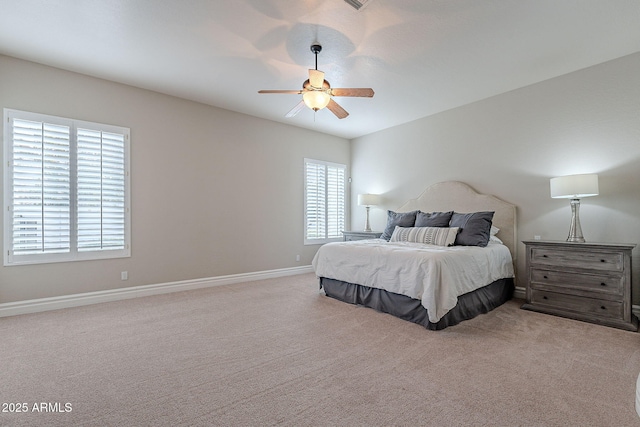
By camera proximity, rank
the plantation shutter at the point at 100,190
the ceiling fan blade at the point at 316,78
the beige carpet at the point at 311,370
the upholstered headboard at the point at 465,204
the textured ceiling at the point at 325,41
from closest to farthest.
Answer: the beige carpet at the point at 311,370, the textured ceiling at the point at 325,41, the ceiling fan blade at the point at 316,78, the plantation shutter at the point at 100,190, the upholstered headboard at the point at 465,204

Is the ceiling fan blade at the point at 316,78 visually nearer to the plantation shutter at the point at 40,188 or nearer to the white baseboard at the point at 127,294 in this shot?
the plantation shutter at the point at 40,188

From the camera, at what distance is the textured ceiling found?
8.36 ft

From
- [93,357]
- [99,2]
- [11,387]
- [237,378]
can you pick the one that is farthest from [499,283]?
[99,2]

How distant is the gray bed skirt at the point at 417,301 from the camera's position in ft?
9.82

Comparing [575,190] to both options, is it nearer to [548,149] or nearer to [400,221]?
[548,149]

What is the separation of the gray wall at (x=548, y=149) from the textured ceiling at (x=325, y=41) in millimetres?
286

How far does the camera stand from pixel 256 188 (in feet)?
17.4

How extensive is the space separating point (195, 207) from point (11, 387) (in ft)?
9.80

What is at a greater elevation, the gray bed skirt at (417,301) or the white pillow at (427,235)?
the white pillow at (427,235)

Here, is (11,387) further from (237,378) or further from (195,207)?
(195,207)

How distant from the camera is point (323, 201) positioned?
623 centimetres

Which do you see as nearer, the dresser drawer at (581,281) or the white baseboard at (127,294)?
the dresser drawer at (581,281)

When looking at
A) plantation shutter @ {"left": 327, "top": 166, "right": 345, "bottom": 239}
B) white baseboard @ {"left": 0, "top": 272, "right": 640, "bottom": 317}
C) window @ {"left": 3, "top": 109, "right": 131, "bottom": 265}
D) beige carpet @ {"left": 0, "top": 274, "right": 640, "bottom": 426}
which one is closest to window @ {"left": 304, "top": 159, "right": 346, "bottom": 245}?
plantation shutter @ {"left": 327, "top": 166, "right": 345, "bottom": 239}

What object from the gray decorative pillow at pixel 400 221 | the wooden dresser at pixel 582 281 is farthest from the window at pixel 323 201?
the wooden dresser at pixel 582 281
